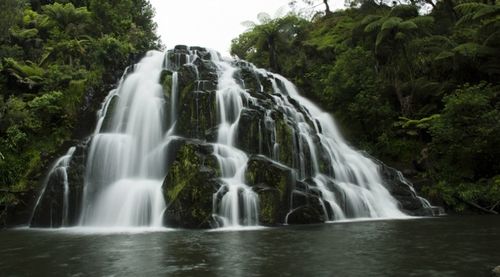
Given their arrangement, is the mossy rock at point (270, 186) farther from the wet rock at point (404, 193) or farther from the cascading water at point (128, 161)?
the wet rock at point (404, 193)

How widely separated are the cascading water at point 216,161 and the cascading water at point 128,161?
40 millimetres

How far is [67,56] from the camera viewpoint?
83.3 ft

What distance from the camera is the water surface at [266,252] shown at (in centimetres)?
684

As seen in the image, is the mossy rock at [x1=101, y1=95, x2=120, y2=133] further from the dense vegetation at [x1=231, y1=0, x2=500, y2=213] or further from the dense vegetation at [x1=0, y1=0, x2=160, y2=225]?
the dense vegetation at [x1=231, y1=0, x2=500, y2=213]

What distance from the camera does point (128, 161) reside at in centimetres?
1703

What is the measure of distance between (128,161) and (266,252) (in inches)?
405

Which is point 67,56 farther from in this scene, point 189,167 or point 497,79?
point 497,79

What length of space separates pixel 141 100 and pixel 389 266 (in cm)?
1676

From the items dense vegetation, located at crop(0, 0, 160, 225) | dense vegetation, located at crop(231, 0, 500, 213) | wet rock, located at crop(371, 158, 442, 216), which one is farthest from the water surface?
dense vegetation, located at crop(0, 0, 160, 225)

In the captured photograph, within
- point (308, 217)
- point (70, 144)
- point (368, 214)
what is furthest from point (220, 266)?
point (70, 144)

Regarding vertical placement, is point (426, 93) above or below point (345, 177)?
above

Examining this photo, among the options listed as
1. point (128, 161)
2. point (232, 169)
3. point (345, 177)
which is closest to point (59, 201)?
point (128, 161)

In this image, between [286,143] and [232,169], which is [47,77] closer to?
[232,169]

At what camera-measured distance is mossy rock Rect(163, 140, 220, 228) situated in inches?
514
